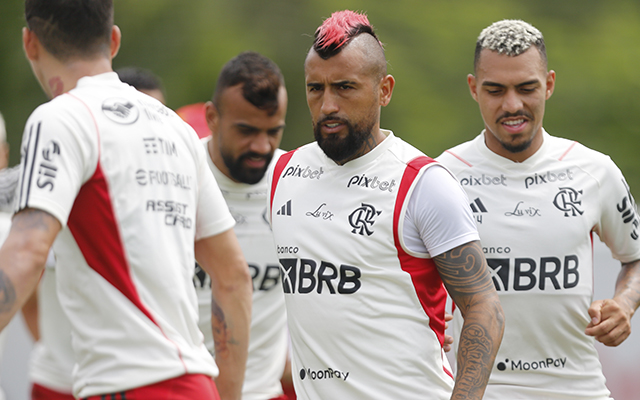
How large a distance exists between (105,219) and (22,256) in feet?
0.99

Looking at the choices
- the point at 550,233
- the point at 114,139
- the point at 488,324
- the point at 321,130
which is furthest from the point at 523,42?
Result: the point at 114,139

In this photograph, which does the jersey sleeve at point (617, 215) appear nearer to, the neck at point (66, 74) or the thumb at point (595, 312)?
the thumb at point (595, 312)

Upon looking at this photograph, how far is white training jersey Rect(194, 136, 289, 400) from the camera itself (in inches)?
194

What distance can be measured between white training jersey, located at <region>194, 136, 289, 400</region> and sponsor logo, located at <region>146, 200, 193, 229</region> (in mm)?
2040

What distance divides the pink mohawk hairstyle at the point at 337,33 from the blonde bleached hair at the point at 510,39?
86 centimetres

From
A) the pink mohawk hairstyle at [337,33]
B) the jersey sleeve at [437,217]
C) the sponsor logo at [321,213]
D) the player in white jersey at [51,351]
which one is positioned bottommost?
the player in white jersey at [51,351]

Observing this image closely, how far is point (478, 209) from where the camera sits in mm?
4062

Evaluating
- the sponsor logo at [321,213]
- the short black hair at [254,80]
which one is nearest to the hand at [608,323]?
the sponsor logo at [321,213]

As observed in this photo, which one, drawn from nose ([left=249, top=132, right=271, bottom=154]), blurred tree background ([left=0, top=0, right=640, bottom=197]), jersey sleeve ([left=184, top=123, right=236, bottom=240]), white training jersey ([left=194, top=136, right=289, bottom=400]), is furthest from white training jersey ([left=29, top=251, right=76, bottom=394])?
blurred tree background ([left=0, top=0, right=640, bottom=197])

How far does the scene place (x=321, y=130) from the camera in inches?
134

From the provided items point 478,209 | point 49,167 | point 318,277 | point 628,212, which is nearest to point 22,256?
point 49,167

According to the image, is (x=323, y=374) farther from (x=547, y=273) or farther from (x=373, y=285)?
(x=547, y=273)

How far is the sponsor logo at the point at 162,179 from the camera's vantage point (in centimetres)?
274

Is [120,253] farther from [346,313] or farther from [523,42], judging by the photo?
[523,42]
